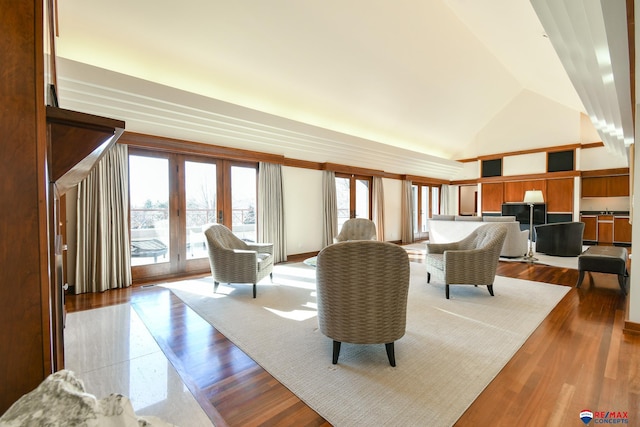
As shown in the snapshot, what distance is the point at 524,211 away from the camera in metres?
8.95

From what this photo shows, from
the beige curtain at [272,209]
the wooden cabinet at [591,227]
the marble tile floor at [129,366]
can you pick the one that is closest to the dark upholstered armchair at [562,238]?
the wooden cabinet at [591,227]

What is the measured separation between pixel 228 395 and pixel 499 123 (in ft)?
35.8

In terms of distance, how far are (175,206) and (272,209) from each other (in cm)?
178

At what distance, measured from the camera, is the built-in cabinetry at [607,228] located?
7.56 metres

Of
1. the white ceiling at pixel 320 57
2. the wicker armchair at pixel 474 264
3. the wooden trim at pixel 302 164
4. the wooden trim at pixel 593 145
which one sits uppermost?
the white ceiling at pixel 320 57

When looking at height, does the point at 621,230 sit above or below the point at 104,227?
below

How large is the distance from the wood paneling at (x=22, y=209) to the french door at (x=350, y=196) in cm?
656

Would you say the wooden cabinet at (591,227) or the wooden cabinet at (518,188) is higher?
the wooden cabinet at (518,188)

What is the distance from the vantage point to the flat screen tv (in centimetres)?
871

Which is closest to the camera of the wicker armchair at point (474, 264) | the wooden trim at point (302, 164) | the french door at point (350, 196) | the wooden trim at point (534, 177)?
the wicker armchair at point (474, 264)

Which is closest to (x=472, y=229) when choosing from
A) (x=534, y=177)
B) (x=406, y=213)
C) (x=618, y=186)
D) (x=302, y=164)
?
(x=406, y=213)

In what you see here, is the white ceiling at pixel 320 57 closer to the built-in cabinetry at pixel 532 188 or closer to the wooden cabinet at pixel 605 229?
the built-in cabinetry at pixel 532 188

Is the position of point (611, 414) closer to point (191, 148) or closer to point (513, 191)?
point (191, 148)

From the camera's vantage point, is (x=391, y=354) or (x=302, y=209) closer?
(x=391, y=354)
